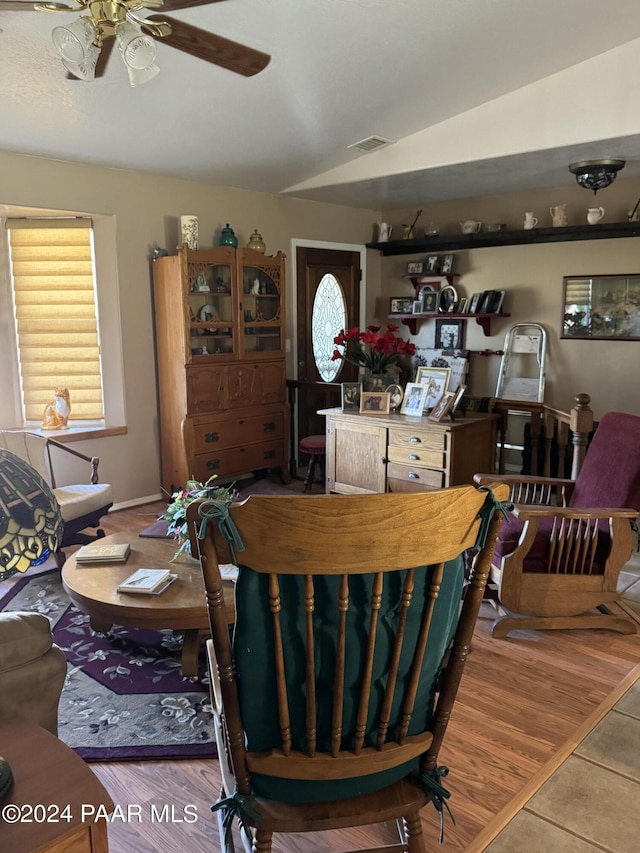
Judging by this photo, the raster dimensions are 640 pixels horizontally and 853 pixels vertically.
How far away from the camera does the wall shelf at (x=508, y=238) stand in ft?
16.5

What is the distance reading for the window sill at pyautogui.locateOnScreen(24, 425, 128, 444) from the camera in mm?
4398

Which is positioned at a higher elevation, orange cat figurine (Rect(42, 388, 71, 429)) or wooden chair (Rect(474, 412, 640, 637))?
orange cat figurine (Rect(42, 388, 71, 429))

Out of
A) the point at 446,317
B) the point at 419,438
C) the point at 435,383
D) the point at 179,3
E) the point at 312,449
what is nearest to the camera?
the point at 179,3

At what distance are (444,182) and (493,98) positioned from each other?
106 centimetres

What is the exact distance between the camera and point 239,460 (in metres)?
4.95

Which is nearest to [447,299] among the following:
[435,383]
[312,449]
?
[312,449]

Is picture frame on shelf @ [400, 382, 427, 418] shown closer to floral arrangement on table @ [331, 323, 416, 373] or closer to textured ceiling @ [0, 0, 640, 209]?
floral arrangement on table @ [331, 323, 416, 373]

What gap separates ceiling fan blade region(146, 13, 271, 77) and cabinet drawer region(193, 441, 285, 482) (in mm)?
2850

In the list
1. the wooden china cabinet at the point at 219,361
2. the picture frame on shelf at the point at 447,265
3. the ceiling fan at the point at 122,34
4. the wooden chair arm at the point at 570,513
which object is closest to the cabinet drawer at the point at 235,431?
the wooden china cabinet at the point at 219,361

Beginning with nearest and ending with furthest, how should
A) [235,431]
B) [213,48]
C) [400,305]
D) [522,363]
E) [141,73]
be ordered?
[141,73] → [213,48] → [235,431] → [522,363] → [400,305]

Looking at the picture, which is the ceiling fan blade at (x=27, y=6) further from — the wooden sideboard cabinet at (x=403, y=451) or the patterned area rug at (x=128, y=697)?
the wooden sideboard cabinet at (x=403, y=451)

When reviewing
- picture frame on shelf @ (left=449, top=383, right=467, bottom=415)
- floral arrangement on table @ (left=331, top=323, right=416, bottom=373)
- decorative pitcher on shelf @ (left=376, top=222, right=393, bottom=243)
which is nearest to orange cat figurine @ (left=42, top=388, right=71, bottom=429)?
floral arrangement on table @ (left=331, top=323, right=416, bottom=373)

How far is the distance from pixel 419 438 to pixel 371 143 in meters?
2.20

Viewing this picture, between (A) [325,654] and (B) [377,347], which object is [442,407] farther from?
(A) [325,654]
